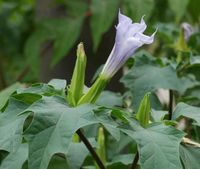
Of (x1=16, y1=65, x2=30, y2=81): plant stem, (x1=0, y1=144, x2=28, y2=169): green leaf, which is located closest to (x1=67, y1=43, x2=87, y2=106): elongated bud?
(x1=0, y1=144, x2=28, y2=169): green leaf

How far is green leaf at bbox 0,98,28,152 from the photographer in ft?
2.19

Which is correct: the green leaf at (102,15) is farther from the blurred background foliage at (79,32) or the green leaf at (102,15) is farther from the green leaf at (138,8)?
the green leaf at (138,8)

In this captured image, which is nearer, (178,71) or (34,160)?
(34,160)

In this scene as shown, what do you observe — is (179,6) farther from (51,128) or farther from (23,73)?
(51,128)

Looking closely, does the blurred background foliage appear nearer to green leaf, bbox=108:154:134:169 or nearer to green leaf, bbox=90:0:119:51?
green leaf, bbox=90:0:119:51

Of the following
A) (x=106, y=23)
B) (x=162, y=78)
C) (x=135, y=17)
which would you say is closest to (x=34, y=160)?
(x=162, y=78)

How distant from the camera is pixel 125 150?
1.25 m

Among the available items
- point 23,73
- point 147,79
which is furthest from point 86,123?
point 23,73

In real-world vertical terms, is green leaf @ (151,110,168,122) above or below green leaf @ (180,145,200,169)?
above

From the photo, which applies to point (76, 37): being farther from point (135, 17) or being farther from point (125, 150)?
point (125, 150)

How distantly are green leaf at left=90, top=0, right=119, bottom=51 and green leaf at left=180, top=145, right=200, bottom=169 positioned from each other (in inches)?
27.1

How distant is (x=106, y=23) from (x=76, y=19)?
183 millimetres

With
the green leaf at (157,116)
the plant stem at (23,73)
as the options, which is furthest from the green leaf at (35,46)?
the green leaf at (157,116)

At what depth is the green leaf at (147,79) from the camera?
0.99 m
